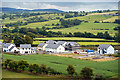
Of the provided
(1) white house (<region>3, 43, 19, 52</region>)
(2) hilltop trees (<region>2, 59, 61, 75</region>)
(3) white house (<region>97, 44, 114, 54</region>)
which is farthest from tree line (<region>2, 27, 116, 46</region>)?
(2) hilltop trees (<region>2, 59, 61, 75</region>)

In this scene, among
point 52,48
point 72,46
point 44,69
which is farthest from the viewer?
point 72,46

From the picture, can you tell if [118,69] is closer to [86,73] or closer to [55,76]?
[86,73]

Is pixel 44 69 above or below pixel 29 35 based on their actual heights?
below

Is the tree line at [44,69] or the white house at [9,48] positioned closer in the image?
the tree line at [44,69]

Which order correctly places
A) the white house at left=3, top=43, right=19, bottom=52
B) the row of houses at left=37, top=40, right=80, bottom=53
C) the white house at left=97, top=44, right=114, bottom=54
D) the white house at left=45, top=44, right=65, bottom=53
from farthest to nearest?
1. the row of houses at left=37, top=40, right=80, bottom=53
2. the white house at left=45, top=44, right=65, bottom=53
3. the white house at left=3, top=43, right=19, bottom=52
4. the white house at left=97, top=44, right=114, bottom=54

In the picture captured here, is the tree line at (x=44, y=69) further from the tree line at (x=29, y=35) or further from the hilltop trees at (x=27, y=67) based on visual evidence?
the tree line at (x=29, y=35)

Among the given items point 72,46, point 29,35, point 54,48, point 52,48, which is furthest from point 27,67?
point 29,35

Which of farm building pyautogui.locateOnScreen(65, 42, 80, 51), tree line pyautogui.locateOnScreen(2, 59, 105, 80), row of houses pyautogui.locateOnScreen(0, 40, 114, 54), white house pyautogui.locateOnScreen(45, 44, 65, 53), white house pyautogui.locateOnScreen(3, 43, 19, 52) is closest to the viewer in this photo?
tree line pyautogui.locateOnScreen(2, 59, 105, 80)

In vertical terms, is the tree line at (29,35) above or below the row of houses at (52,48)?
above

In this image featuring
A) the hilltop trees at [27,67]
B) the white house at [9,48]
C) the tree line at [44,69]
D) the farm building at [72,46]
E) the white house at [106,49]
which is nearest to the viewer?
the tree line at [44,69]

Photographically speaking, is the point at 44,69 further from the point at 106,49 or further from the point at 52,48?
the point at 52,48

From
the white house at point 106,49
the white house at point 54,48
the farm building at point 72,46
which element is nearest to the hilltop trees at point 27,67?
the white house at point 54,48

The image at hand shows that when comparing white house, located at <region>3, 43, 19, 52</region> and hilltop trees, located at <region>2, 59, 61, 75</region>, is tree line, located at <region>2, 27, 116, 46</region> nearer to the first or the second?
white house, located at <region>3, 43, 19, 52</region>
